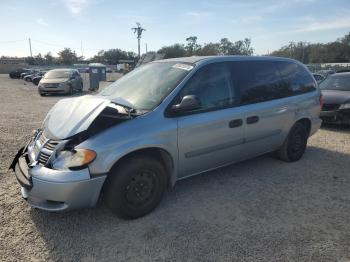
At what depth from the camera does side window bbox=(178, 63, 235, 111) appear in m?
4.05

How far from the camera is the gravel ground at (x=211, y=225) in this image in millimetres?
3074

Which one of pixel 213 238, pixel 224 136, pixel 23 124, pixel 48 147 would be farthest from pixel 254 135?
pixel 23 124

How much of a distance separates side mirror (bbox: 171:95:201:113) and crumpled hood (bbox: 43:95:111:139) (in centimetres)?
77

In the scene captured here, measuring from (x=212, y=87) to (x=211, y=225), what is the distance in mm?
1731

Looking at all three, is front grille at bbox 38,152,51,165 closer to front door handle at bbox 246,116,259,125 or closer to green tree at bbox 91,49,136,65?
front door handle at bbox 246,116,259,125

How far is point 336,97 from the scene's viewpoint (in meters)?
8.41

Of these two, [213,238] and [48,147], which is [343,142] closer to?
[213,238]

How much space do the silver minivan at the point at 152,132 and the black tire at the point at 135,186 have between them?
0.01m

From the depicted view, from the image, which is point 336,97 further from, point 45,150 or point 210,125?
point 45,150

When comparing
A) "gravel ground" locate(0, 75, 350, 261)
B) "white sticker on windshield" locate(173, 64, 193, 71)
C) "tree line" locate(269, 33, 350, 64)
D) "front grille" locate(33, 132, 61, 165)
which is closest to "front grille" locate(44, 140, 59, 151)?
"front grille" locate(33, 132, 61, 165)

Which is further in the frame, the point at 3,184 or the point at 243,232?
the point at 3,184

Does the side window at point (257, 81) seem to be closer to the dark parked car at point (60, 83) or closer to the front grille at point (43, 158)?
the front grille at point (43, 158)

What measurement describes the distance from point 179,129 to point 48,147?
56.9 inches

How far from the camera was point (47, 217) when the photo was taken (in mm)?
3709
